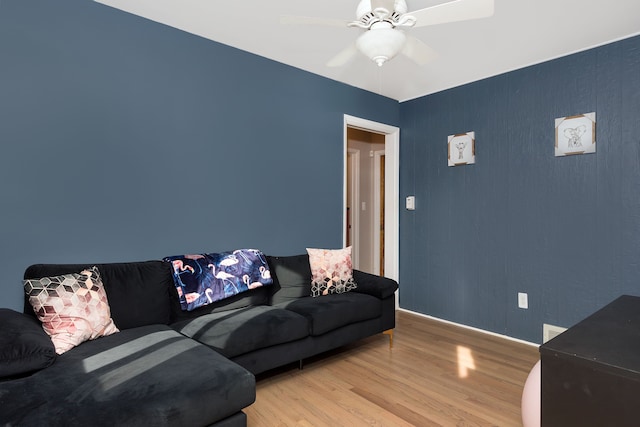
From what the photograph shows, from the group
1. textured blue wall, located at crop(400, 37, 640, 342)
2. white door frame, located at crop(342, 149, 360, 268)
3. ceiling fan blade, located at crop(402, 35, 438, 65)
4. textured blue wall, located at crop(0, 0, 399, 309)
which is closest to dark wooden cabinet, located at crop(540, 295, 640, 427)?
ceiling fan blade, located at crop(402, 35, 438, 65)

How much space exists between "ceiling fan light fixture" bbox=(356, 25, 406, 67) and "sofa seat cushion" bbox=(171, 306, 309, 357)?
178 cm

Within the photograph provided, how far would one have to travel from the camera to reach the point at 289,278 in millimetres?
3104

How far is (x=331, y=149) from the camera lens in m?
3.78

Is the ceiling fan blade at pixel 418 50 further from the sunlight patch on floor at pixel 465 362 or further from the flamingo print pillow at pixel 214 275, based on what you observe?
the sunlight patch on floor at pixel 465 362

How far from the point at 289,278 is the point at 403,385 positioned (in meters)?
1.23

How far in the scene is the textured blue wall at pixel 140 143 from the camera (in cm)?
215

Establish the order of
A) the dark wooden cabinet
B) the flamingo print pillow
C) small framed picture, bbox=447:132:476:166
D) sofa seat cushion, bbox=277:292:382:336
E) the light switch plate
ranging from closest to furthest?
the dark wooden cabinet, the flamingo print pillow, sofa seat cushion, bbox=277:292:382:336, small framed picture, bbox=447:132:476:166, the light switch plate

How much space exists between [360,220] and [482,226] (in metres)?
2.39

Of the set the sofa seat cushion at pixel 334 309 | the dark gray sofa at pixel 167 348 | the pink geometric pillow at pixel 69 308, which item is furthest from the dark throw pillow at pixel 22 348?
the sofa seat cushion at pixel 334 309

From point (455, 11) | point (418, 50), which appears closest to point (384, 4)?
point (455, 11)

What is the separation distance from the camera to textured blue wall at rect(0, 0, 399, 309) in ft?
7.07

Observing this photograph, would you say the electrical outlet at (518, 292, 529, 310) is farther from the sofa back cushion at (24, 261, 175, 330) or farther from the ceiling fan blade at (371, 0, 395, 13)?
the sofa back cushion at (24, 261, 175, 330)

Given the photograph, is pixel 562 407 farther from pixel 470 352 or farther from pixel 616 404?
pixel 470 352

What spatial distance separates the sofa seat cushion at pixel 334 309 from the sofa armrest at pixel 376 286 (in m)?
0.07
